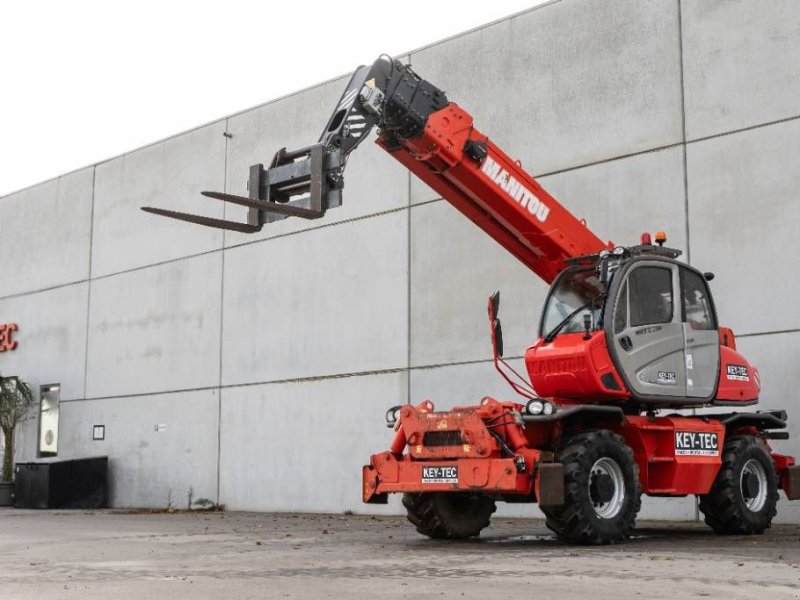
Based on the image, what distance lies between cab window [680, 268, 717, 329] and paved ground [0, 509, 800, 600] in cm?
232

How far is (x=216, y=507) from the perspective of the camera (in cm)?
2159

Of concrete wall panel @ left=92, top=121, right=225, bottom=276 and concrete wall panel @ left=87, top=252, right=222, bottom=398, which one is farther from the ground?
concrete wall panel @ left=92, top=121, right=225, bottom=276

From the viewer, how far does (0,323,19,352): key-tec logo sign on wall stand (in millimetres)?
27828

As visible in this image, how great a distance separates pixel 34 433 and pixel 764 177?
19.0 metres

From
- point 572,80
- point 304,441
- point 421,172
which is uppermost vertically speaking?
point 572,80

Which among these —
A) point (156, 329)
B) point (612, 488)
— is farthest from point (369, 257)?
point (612, 488)

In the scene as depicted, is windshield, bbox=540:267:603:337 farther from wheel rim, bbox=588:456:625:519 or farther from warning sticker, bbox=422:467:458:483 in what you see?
warning sticker, bbox=422:467:458:483

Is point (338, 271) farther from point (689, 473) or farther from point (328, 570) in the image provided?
point (328, 570)

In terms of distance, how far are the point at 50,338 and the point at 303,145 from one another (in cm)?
932

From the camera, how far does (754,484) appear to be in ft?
41.0

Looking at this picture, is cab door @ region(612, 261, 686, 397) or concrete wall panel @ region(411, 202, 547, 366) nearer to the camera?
cab door @ region(612, 261, 686, 397)

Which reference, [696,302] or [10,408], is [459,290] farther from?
[10,408]

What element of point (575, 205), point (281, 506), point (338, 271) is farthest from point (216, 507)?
point (575, 205)

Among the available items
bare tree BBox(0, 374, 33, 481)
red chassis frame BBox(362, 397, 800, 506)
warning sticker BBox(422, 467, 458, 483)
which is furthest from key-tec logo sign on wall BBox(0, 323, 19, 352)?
warning sticker BBox(422, 467, 458, 483)
